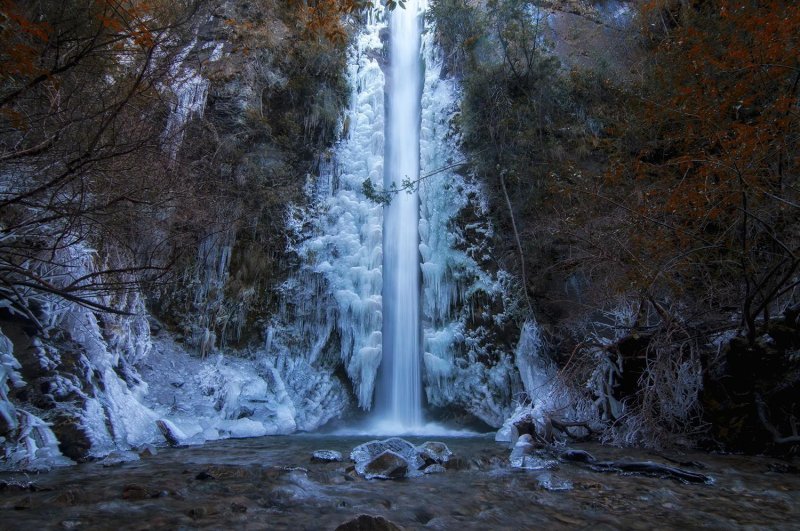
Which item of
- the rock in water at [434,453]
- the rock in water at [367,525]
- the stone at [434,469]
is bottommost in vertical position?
the stone at [434,469]

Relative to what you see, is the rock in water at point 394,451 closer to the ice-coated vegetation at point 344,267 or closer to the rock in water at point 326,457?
the rock in water at point 326,457

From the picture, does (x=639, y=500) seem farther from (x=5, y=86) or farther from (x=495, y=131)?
(x=495, y=131)

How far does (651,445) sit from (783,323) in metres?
1.84

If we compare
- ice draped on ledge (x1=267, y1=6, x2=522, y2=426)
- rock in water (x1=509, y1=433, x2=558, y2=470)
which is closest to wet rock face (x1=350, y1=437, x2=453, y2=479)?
rock in water (x1=509, y1=433, x2=558, y2=470)

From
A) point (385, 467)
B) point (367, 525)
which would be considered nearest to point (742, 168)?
point (385, 467)

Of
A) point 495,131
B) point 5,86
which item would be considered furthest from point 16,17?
point 495,131

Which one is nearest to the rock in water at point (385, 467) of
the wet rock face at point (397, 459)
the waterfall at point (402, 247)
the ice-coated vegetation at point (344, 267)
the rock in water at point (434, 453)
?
the wet rock face at point (397, 459)

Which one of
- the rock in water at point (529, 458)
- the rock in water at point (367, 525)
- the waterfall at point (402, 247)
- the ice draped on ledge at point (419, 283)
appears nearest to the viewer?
the rock in water at point (367, 525)

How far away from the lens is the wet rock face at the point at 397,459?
4.10 m

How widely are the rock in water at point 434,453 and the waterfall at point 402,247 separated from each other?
3886 millimetres

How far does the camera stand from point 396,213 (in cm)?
1059

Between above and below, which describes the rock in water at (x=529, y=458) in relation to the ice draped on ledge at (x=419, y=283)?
below

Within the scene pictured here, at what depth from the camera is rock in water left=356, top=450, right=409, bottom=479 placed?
405 cm

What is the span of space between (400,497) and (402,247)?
23.4 ft
